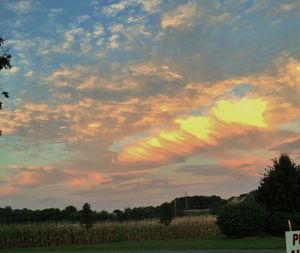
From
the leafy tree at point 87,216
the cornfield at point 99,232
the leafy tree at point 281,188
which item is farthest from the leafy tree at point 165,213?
the leafy tree at point 281,188

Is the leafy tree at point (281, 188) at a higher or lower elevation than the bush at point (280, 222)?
higher

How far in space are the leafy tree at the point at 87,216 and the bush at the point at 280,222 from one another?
70.8ft

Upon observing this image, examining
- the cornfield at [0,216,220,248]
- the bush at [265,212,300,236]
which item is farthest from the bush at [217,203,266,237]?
the cornfield at [0,216,220,248]

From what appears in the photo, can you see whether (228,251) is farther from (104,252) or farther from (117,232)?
(117,232)

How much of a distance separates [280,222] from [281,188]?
2.89 metres

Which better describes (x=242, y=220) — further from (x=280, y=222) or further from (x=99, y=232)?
(x=99, y=232)

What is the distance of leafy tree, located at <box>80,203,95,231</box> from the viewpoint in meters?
52.5

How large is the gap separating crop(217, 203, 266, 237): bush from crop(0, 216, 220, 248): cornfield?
1863cm

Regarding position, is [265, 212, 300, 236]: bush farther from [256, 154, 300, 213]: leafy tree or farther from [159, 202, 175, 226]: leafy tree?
[159, 202, 175, 226]: leafy tree

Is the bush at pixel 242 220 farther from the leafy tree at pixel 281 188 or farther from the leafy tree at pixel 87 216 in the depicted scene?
the leafy tree at pixel 87 216

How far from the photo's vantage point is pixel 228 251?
27719 mm

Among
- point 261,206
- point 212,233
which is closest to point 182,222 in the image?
point 212,233

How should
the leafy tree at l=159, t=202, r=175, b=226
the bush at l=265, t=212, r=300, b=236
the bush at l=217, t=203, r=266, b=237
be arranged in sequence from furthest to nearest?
the leafy tree at l=159, t=202, r=175, b=226
the bush at l=217, t=203, r=266, b=237
the bush at l=265, t=212, r=300, b=236

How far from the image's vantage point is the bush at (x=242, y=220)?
116 feet
